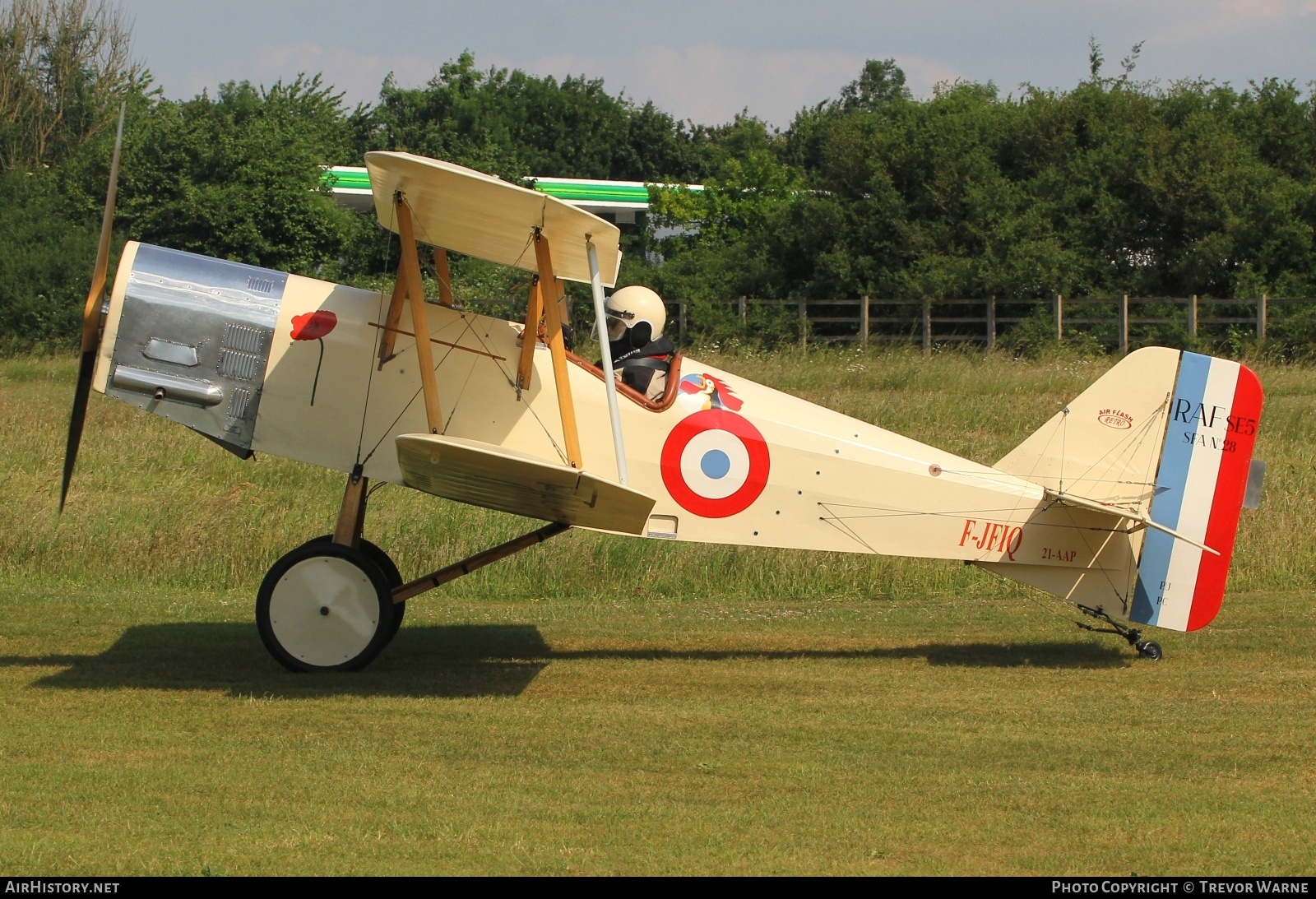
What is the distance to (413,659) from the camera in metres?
8.27

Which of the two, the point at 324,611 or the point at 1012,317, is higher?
the point at 1012,317

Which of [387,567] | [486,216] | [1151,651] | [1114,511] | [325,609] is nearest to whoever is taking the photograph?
[486,216]

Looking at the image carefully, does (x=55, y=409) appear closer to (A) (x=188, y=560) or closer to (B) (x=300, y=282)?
(A) (x=188, y=560)

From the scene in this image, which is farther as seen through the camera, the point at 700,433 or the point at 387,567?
the point at 387,567

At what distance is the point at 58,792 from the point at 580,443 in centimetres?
346

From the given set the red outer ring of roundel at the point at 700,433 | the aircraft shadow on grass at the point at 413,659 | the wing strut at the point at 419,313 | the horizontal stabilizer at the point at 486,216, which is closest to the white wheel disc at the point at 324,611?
the aircraft shadow on grass at the point at 413,659

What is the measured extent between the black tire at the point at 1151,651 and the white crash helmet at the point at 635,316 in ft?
12.1

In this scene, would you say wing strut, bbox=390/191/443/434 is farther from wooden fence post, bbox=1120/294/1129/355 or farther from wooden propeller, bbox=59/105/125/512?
wooden fence post, bbox=1120/294/1129/355

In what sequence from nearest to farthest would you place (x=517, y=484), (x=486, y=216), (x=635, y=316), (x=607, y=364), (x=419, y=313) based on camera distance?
(x=607, y=364)
(x=517, y=484)
(x=419, y=313)
(x=486, y=216)
(x=635, y=316)

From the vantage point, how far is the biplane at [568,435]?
7.23m

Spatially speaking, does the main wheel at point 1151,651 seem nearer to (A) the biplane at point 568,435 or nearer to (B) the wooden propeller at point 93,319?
(A) the biplane at point 568,435

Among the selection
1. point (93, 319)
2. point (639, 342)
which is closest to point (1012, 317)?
point (639, 342)

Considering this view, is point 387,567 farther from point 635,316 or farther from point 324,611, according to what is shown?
point 635,316

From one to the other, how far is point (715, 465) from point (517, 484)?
1490mm
